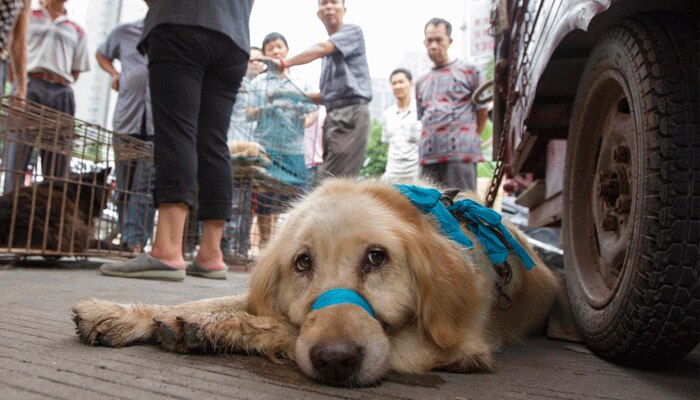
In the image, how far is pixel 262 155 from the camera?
573 centimetres

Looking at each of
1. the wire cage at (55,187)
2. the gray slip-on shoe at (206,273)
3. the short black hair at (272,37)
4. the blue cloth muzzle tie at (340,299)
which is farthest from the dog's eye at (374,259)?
Result: the short black hair at (272,37)

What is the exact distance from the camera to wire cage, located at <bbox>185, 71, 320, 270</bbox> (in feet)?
18.7

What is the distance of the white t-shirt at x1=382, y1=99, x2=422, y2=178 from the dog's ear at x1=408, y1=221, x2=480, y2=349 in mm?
6392

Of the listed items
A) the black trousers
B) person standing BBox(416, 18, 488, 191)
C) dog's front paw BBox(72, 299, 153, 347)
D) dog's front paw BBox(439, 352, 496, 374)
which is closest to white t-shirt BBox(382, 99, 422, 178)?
person standing BBox(416, 18, 488, 191)

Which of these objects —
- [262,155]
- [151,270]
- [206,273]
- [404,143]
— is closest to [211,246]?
[206,273]

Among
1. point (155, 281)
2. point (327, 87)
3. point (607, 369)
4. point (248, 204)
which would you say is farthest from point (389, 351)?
point (248, 204)

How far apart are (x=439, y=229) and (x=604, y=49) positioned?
0.83m

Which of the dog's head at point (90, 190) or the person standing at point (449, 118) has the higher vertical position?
the person standing at point (449, 118)

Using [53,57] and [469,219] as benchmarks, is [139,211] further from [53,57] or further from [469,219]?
[469,219]

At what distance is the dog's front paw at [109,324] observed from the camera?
5.03 ft

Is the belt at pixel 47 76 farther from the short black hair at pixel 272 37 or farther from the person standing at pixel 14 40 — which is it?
the short black hair at pixel 272 37

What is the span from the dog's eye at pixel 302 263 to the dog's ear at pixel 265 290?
11cm

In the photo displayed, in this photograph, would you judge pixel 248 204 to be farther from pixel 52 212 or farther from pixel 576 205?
pixel 576 205

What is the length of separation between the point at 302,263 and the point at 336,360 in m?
0.51
